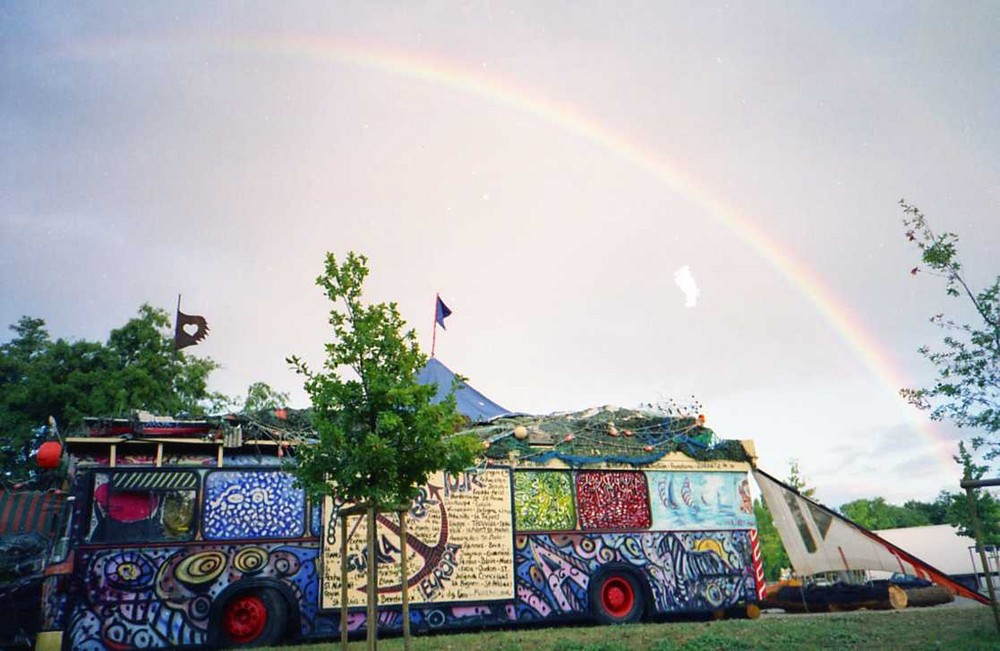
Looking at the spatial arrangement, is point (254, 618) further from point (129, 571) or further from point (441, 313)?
point (441, 313)

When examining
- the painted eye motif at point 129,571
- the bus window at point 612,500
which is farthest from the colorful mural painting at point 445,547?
the painted eye motif at point 129,571

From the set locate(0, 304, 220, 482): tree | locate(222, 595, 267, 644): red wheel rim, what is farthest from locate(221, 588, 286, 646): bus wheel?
locate(0, 304, 220, 482): tree

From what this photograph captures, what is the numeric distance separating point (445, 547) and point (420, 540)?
57 centimetres

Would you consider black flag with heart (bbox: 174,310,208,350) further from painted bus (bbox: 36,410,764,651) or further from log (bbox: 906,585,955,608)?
log (bbox: 906,585,955,608)

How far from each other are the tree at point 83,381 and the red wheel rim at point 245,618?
57.4ft

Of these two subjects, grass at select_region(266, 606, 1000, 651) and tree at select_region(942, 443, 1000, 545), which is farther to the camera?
tree at select_region(942, 443, 1000, 545)

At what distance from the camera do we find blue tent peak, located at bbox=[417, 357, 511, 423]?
17.2m

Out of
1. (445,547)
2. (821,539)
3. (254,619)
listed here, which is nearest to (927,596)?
(821,539)

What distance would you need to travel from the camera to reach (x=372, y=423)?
834 centimetres

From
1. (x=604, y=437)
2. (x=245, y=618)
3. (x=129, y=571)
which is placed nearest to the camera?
(x=129, y=571)

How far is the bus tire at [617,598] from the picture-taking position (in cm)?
1412

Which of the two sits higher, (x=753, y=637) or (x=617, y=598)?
(x=617, y=598)

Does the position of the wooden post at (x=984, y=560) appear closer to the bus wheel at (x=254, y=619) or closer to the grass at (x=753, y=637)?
the grass at (x=753, y=637)

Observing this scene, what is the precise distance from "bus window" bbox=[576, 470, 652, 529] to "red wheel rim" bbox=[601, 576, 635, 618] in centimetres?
119
